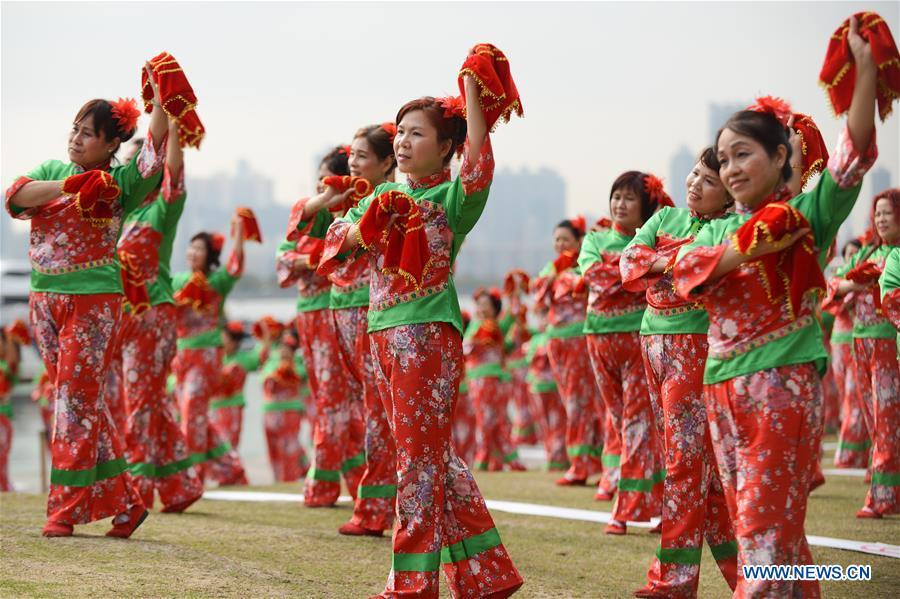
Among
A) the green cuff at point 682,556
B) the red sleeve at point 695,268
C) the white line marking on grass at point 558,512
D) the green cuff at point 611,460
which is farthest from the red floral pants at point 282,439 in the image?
the red sleeve at point 695,268

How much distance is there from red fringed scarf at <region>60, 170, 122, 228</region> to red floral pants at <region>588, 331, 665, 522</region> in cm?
289

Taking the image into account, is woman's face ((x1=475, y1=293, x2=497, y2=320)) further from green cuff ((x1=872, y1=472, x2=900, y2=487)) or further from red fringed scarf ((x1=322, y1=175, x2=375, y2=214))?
red fringed scarf ((x1=322, y1=175, x2=375, y2=214))

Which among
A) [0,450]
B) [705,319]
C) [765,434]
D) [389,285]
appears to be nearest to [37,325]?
[389,285]

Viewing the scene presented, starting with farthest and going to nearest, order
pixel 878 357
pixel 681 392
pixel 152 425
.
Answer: pixel 878 357 → pixel 152 425 → pixel 681 392

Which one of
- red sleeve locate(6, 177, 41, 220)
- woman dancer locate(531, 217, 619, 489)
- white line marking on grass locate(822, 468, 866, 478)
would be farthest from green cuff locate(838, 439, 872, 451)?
red sleeve locate(6, 177, 41, 220)

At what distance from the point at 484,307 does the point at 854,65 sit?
9.00 m

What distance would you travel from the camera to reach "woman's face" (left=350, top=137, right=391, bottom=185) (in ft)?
18.1

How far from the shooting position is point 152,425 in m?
6.25

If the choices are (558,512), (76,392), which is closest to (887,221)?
(558,512)

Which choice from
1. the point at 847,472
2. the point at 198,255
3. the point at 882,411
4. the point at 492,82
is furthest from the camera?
the point at 847,472

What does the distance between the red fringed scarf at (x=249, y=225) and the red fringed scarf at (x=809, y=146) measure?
12.9 ft

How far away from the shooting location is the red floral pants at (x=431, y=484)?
149 inches

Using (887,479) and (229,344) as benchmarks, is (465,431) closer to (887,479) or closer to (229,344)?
(229,344)

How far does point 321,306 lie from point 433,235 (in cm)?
283
